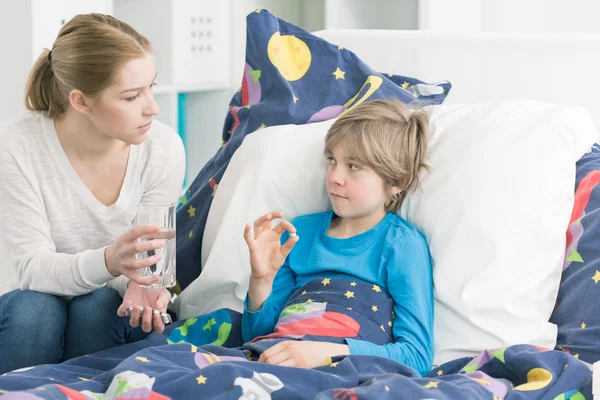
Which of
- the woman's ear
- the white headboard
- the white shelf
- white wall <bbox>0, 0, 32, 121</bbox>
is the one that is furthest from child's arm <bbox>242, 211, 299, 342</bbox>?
the white shelf

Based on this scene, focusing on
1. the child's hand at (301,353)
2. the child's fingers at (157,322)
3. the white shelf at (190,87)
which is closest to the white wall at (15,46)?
the white shelf at (190,87)

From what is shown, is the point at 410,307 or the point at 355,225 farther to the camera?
the point at 355,225

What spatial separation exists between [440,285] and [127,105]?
60 cm

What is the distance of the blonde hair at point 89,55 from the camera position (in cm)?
140

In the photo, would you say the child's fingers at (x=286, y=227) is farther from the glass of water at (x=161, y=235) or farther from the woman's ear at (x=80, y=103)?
the woman's ear at (x=80, y=103)

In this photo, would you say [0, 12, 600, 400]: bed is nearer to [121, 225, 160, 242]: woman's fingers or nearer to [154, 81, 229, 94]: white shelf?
[121, 225, 160, 242]: woman's fingers

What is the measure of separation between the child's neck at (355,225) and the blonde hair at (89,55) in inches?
17.8

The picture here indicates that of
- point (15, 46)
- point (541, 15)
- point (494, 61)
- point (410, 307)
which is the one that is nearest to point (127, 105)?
point (410, 307)

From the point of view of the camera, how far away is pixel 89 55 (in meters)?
1.40

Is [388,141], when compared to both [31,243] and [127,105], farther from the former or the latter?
[31,243]

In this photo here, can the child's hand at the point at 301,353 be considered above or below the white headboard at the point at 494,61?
below

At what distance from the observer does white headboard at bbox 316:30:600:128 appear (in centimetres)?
172

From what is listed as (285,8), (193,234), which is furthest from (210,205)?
(285,8)

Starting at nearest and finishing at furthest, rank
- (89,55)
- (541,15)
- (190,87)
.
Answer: (89,55)
(541,15)
(190,87)
